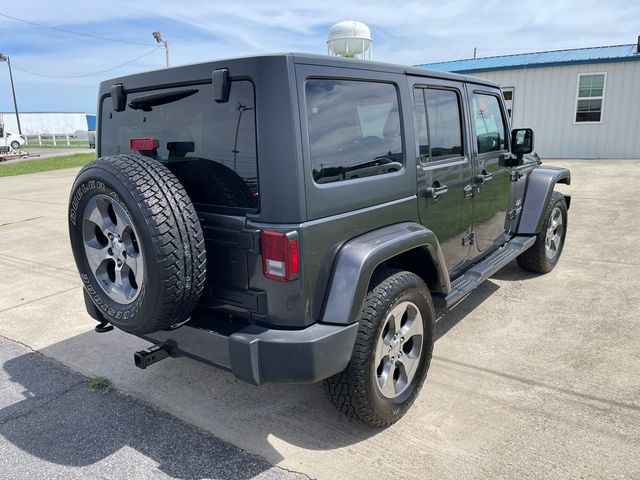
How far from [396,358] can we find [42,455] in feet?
6.40

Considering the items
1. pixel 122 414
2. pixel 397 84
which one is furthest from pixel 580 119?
pixel 122 414

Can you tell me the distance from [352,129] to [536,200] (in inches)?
115

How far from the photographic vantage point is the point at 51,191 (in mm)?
12859

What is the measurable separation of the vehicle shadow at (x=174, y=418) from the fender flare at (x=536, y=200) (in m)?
2.71

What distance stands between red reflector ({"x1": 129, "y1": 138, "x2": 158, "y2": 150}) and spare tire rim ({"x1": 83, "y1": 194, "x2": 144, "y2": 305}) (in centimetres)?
41

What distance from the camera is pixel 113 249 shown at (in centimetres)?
248

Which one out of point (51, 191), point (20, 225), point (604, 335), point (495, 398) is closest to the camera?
point (495, 398)

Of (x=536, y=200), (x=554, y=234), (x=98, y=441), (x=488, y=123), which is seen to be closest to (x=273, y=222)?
(x=98, y=441)

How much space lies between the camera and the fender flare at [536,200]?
4.68 m

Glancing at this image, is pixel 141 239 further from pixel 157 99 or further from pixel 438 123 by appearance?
pixel 438 123

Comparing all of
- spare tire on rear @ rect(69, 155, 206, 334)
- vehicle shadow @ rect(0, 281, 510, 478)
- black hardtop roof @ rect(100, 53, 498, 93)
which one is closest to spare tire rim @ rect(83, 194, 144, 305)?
spare tire on rear @ rect(69, 155, 206, 334)

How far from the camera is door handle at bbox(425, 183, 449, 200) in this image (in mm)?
3079

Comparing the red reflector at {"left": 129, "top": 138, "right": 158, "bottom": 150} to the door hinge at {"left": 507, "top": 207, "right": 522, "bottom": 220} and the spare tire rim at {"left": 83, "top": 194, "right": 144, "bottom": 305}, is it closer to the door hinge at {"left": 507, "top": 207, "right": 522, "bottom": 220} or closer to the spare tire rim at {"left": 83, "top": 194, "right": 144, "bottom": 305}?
the spare tire rim at {"left": 83, "top": 194, "right": 144, "bottom": 305}

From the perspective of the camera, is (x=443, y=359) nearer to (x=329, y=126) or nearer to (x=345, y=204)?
(x=345, y=204)
